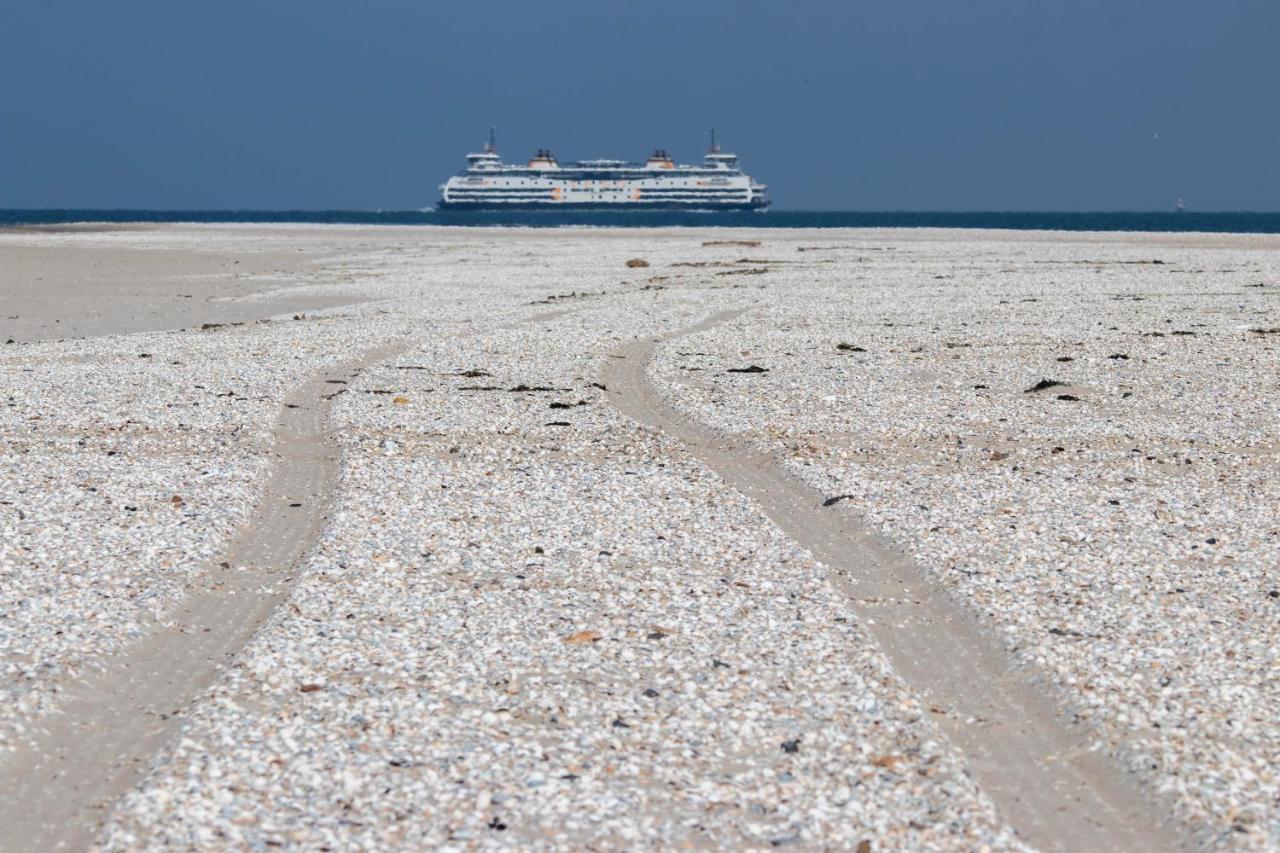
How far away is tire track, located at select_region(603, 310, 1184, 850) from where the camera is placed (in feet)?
12.1

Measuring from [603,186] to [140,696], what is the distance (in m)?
127

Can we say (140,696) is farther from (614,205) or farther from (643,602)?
(614,205)

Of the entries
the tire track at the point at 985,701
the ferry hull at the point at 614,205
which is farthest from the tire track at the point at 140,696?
the ferry hull at the point at 614,205

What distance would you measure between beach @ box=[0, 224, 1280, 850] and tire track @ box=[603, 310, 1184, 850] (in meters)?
0.02

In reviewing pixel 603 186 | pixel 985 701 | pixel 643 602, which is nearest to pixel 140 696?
pixel 643 602

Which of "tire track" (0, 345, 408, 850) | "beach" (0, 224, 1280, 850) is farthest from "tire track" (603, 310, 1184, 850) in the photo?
"tire track" (0, 345, 408, 850)

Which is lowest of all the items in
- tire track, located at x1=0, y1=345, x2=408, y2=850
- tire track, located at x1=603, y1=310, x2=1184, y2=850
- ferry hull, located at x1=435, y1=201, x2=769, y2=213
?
tire track, located at x1=603, y1=310, x2=1184, y2=850

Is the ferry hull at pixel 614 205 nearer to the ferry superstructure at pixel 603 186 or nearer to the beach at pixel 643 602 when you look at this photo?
the ferry superstructure at pixel 603 186

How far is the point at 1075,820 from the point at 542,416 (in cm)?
688

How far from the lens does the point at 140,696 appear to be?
4.53m

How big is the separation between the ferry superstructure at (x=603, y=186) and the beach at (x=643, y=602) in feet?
384

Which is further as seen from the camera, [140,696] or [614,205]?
[614,205]

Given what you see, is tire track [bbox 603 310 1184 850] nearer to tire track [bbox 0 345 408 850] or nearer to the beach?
the beach

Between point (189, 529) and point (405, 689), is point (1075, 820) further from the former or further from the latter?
point (189, 529)
